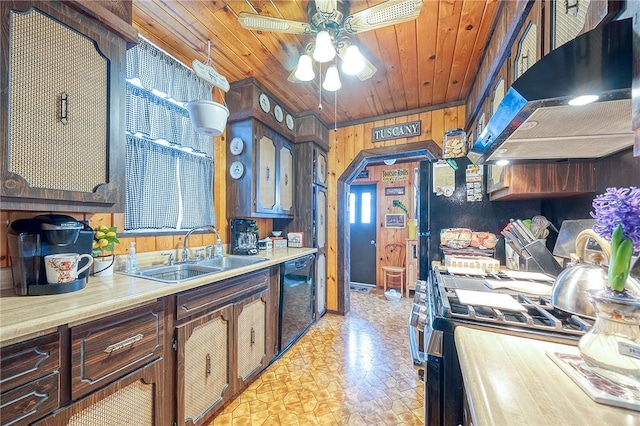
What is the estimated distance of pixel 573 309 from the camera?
2.54 feet

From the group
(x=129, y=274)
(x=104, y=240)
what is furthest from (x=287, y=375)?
(x=104, y=240)

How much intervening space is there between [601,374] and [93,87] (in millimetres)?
2116

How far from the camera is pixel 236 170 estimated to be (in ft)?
7.97

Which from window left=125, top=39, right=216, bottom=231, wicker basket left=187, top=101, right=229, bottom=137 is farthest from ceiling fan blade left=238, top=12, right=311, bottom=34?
window left=125, top=39, right=216, bottom=231

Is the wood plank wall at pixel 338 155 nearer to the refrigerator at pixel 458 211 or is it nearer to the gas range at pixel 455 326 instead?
the refrigerator at pixel 458 211

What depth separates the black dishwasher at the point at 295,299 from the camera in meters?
2.37

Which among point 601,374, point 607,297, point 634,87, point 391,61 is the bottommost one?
point 601,374

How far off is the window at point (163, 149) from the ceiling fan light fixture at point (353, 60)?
4.41 feet

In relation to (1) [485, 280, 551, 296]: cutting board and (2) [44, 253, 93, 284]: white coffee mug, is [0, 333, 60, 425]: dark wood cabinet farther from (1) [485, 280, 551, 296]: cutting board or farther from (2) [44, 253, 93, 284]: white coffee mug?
(1) [485, 280, 551, 296]: cutting board

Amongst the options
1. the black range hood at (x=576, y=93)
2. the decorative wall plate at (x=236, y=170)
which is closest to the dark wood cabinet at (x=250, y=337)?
the decorative wall plate at (x=236, y=170)

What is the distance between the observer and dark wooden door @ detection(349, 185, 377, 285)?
5090 millimetres

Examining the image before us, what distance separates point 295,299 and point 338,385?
85cm

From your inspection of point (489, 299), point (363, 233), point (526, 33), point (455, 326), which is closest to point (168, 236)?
point (455, 326)

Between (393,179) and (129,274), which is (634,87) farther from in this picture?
(393,179)
